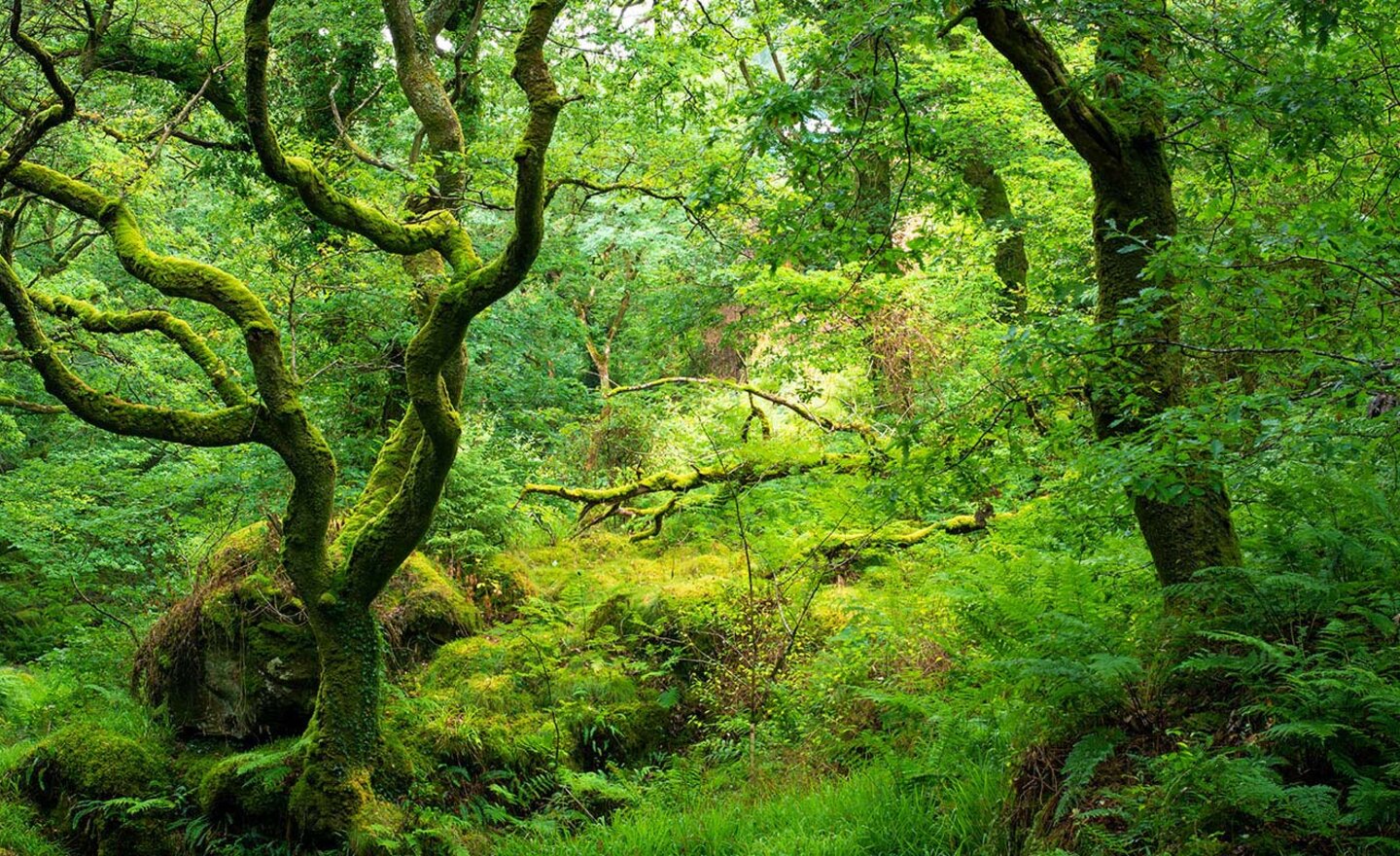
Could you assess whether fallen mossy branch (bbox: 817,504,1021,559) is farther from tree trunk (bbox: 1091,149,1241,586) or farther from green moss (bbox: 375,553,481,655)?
green moss (bbox: 375,553,481,655)

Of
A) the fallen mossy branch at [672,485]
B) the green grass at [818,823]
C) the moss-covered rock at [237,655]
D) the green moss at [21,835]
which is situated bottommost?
the green moss at [21,835]

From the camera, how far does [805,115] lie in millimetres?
4141

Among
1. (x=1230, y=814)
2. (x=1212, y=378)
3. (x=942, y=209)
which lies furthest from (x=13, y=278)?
(x=1212, y=378)

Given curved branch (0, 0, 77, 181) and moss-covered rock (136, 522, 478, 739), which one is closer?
curved branch (0, 0, 77, 181)

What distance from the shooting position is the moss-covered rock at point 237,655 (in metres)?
7.45

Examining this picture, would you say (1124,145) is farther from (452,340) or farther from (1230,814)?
(452,340)

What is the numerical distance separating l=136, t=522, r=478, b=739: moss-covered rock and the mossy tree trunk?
6.64 m

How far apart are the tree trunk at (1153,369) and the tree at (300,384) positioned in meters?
3.61

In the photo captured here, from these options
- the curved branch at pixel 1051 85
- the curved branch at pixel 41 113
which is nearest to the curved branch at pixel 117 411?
the curved branch at pixel 41 113

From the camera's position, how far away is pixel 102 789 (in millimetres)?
6812

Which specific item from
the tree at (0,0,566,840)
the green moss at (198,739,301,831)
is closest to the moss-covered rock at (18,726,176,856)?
the green moss at (198,739,301,831)

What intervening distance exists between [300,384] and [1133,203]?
6.01 metres

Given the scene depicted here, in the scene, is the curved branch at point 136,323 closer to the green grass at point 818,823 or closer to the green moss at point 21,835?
the green moss at point 21,835

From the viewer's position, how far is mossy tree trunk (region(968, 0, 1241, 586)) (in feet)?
13.5
